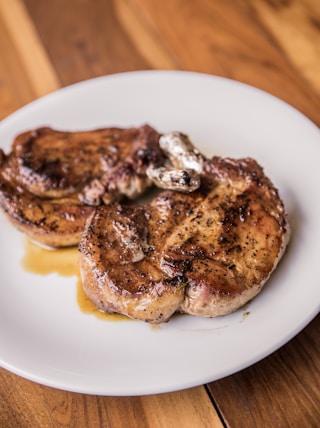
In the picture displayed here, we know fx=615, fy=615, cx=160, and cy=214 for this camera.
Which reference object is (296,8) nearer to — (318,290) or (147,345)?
(318,290)

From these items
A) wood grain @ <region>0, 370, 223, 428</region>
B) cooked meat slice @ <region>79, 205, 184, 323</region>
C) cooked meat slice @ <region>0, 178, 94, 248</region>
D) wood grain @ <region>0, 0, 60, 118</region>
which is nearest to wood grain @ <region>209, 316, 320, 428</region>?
wood grain @ <region>0, 370, 223, 428</region>

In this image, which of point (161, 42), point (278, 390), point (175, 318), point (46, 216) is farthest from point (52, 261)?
point (161, 42)

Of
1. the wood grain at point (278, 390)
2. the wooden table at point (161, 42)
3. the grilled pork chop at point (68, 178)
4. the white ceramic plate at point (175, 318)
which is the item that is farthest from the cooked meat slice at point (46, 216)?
the wooden table at point (161, 42)

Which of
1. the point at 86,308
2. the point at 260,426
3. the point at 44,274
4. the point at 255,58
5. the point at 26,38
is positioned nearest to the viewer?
the point at 260,426

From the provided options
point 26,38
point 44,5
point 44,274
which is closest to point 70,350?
point 44,274

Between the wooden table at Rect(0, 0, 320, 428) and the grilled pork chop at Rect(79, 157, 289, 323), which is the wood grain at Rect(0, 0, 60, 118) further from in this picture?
the grilled pork chop at Rect(79, 157, 289, 323)

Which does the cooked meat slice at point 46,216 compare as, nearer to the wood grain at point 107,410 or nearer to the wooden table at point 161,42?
the wood grain at point 107,410
